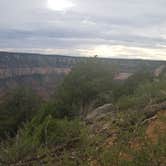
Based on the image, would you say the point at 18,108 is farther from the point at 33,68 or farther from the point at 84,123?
the point at 33,68

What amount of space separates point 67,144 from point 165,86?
6.19 m

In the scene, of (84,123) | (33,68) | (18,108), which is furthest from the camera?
(33,68)

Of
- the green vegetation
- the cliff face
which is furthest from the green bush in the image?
the cliff face

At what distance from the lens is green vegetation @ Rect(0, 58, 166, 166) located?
15.2 feet

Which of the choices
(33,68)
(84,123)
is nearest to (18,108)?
(84,123)

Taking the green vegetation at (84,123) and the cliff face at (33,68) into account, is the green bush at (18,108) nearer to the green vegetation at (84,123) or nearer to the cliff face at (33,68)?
the green vegetation at (84,123)

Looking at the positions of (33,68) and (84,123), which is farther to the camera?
(33,68)

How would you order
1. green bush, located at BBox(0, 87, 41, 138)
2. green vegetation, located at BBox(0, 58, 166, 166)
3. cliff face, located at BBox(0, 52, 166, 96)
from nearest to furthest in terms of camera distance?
green vegetation, located at BBox(0, 58, 166, 166)
green bush, located at BBox(0, 87, 41, 138)
cliff face, located at BBox(0, 52, 166, 96)

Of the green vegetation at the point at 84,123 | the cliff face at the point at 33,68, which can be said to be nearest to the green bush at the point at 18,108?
the green vegetation at the point at 84,123

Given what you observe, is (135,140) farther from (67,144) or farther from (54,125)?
(54,125)

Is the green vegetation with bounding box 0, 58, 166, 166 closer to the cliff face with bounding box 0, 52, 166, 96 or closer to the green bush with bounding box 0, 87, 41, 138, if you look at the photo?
the green bush with bounding box 0, 87, 41, 138

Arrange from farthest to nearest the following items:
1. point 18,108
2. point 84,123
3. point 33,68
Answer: point 33,68
point 18,108
point 84,123

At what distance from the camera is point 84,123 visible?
27.2 ft

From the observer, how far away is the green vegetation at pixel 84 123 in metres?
4.63
